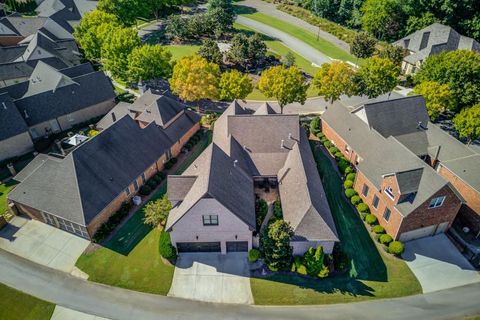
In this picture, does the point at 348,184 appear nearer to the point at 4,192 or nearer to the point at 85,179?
the point at 85,179

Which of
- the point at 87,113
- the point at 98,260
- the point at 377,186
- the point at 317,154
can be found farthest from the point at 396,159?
the point at 87,113

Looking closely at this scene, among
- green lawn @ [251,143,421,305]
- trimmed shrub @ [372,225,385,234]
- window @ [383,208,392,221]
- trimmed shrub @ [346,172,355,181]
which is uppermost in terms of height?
window @ [383,208,392,221]

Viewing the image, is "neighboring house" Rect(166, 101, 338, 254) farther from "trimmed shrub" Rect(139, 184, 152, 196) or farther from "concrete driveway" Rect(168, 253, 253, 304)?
"trimmed shrub" Rect(139, 184, 152, 196)

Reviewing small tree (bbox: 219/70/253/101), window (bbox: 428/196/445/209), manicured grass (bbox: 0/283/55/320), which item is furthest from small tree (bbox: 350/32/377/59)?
manicured grass (bbox: 0/283/55/320)

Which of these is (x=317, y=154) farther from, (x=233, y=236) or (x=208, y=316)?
(x=208, y=316)

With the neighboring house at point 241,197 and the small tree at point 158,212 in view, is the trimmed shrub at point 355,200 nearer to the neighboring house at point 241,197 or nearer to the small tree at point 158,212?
the neighboring house at point 241,197

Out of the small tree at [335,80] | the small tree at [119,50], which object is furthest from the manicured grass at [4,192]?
the small tree at [335,80]

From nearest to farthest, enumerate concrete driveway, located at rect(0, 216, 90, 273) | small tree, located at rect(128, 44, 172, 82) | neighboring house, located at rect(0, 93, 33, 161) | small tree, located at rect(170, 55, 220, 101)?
concrete driveway, located at rect(0, 216, 90, 273), neighboring house, located at rect(0, 93, 33, 161), small tree, located at rect(170, 55, 220, 101), small tree, located at rect(128, 44, 172, 82)
